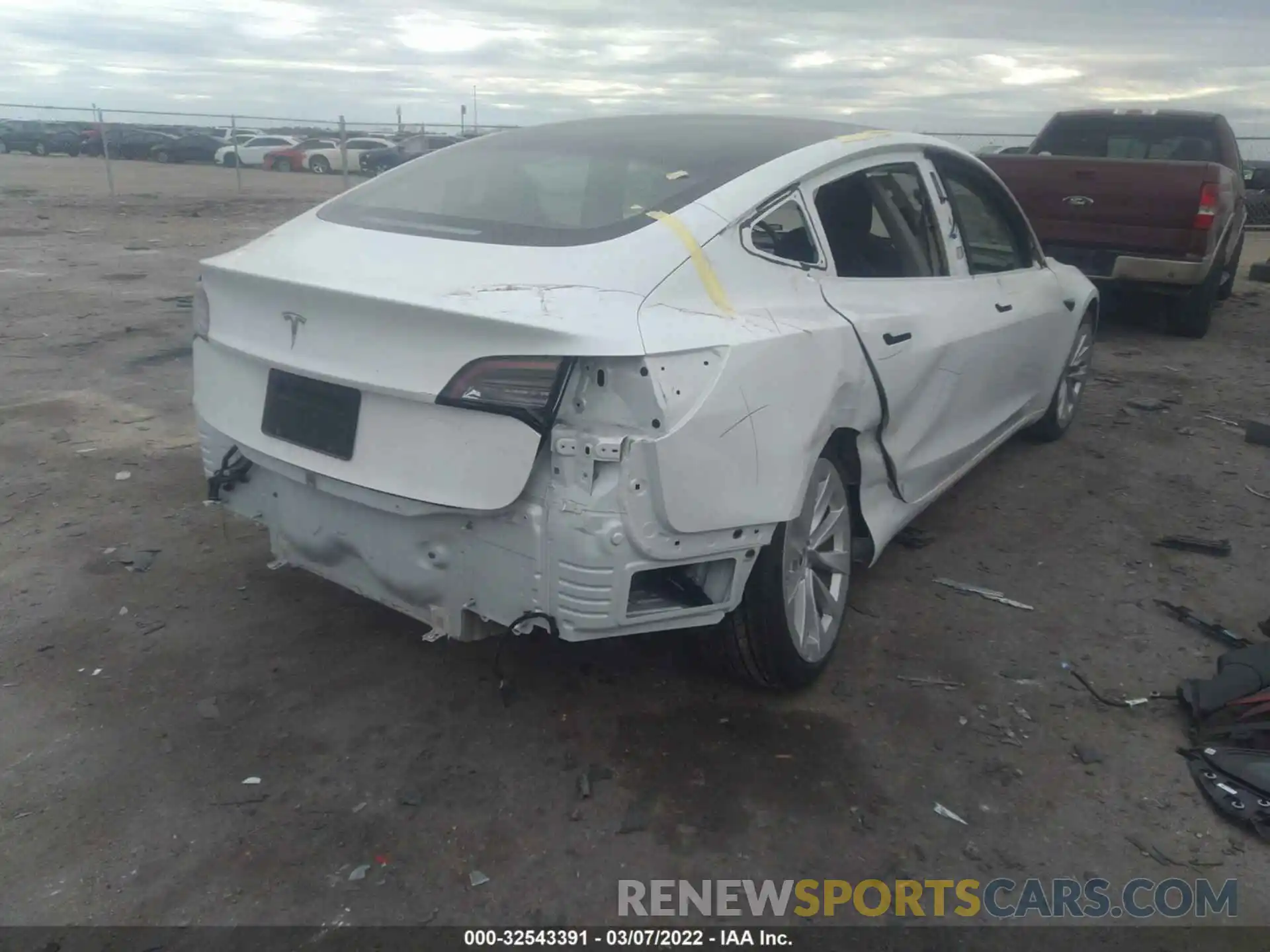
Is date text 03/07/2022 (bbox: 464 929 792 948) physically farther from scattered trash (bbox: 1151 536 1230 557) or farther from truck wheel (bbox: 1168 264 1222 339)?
truck wheel (bbox: 1168 264 1222 339)

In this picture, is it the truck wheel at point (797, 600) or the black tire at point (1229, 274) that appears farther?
the black tire at point (1229, 274)

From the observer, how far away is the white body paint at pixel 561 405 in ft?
8.54

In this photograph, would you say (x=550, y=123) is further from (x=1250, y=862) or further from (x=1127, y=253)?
(x=1127, y=253)

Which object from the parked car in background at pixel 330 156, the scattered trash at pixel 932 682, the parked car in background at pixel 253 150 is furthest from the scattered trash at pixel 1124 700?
the parked car in background at pixel 253 150

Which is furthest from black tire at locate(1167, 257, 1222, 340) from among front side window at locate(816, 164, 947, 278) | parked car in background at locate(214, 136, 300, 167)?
parked car in background at locate(214, 136, 300, 167)

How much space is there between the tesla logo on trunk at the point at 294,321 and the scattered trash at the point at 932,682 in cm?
226

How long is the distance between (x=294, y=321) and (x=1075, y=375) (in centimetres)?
503

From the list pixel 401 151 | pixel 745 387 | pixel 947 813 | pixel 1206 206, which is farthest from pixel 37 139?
pixel 947 813

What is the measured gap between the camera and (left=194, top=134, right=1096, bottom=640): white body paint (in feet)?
8.54

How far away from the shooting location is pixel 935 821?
287cm

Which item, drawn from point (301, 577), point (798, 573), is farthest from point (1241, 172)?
point (301, 577)

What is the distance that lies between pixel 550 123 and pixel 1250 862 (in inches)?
140

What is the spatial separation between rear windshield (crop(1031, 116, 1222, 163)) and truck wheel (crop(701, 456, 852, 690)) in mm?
8308

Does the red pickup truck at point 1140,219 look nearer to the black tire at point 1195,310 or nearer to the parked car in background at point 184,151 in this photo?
the black tire at point 1195,310
